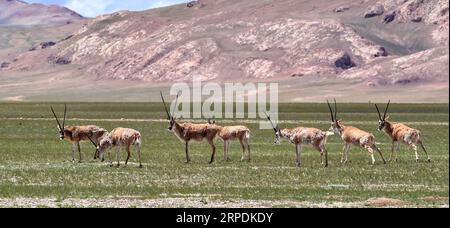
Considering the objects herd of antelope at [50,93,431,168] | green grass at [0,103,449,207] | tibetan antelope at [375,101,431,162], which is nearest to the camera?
green grass at [0,103,449,207]

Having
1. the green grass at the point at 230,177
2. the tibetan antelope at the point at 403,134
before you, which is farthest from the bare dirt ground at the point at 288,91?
the green grass at the point at 230,177

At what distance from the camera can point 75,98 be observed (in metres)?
153

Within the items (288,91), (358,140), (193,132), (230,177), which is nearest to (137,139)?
(193,132)

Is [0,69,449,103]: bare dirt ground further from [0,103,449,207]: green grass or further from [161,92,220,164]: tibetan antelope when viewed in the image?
[161,92,220,164]: tibetan antelope

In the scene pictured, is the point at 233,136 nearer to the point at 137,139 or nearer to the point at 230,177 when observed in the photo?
the point at 137,139

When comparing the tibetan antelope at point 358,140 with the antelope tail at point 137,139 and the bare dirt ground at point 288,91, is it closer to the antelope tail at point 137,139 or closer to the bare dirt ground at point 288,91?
the antelope tail at point 137,139

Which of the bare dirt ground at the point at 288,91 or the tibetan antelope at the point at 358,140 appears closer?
the tibetan antelope at the point at 358,140

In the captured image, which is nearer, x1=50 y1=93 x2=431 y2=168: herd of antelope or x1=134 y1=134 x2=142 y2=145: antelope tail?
x1=134 y1=134 x2=142 y2=145: antelope tail

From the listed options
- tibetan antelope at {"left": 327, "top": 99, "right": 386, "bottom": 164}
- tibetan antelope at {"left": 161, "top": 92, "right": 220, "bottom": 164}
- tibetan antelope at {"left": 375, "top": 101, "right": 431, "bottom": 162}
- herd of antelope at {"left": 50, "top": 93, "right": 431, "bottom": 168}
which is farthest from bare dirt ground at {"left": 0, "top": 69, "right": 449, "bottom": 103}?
tibetan antelope at {"left": 161, "top": 92, "right": 220, "bottom": 164}

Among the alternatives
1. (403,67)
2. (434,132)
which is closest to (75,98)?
(403,67)

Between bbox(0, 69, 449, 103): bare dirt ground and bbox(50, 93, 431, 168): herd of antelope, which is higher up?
bbox(0, 69, 449, 103): bare dirt ground

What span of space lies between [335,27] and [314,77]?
2429 centimetres

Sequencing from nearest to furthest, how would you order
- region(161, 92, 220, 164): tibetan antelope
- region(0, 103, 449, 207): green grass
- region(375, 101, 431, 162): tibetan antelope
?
region(0, 103, 449, 207): green grass
region(161, 92, 220, 164): tibetan antelope
region(375, 101, 431, 162): tibetan antelope

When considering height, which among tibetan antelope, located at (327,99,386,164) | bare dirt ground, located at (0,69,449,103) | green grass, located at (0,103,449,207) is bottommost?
green grass, located at (0,103,449,207)
